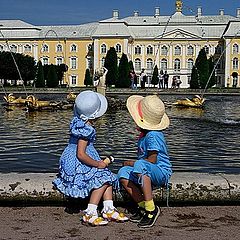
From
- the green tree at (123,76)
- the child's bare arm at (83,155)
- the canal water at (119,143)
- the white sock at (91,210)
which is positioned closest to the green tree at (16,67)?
the green tree at (123,76)

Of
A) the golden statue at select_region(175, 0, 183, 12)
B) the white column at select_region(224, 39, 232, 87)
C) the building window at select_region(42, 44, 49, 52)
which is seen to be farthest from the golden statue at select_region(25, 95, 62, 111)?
the building window at select_region(42, 44, 49, 52)

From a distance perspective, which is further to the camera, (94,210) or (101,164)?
(101,164)

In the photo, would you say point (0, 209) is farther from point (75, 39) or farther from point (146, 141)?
point (75, 39)

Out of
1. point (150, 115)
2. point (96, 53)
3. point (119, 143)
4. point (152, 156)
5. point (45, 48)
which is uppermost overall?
point (45, 48)

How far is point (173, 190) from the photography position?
4.50 meters

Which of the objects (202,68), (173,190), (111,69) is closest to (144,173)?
(173,190)

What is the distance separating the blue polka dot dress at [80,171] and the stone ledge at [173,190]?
275 mm

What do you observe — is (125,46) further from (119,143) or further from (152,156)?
(152,156)

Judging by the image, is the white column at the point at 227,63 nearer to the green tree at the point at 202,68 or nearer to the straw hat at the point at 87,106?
the green tree at the point at 202,68

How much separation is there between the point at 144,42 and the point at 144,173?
73593mm

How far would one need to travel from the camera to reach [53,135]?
405 inches

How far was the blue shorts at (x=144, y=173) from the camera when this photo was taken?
4.16 m

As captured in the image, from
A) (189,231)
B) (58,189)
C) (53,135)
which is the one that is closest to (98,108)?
(58,189)

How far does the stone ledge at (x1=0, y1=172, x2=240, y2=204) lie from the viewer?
14.7 feet
